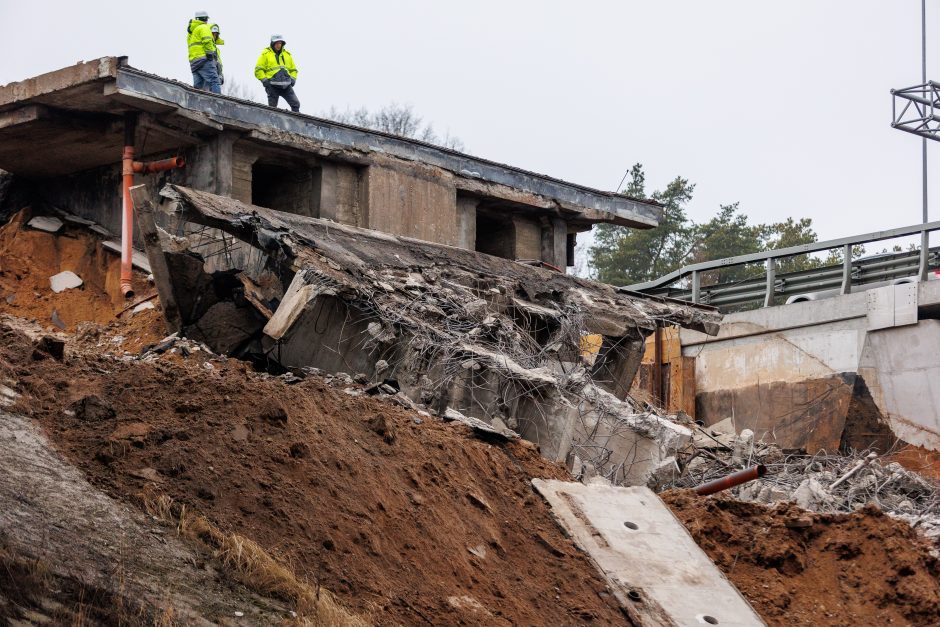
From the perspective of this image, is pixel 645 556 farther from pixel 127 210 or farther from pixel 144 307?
pixel 127 210

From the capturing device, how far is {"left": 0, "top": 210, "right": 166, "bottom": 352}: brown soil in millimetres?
15258

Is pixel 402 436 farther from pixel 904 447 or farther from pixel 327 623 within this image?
Answer: pixel 904 447

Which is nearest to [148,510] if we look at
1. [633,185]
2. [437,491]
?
[437,491]

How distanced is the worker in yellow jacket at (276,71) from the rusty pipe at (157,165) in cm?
331

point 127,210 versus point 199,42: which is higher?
point 199,42

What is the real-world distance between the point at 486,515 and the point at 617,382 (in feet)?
29.2

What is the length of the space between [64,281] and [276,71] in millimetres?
4581

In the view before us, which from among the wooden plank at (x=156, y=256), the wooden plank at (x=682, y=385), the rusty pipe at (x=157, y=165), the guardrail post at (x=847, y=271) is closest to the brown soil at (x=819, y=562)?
the wooden plank at (x=156, y=256)

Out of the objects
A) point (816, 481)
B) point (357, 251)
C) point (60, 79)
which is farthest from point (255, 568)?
point (60, 79)

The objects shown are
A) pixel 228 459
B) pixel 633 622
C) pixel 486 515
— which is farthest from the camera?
pixel 486 515

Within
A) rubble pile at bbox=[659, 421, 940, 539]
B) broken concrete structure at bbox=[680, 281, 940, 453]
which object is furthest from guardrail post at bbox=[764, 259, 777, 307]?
rubble pile at bbox=[659, 421, 940, 539]

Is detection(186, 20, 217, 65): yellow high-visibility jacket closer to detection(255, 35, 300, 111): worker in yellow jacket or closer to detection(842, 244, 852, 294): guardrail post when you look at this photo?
detection(255, 35, 300, 111): worker in yellow jacket

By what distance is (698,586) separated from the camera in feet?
31.3

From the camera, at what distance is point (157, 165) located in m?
15.6
